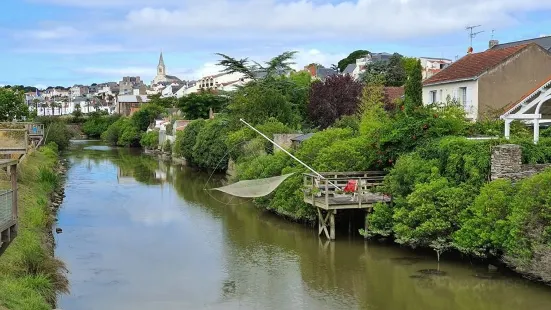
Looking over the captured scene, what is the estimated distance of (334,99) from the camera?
1829 inches

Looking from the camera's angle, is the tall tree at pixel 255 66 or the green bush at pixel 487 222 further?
the tall tree at pixel 255 66

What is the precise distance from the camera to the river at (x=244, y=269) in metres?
17.1

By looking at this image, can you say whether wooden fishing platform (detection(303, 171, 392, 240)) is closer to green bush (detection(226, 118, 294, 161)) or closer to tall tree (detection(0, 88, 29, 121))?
green bush (detection(226, 118, 294, 161))

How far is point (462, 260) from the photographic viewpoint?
67.2 feet

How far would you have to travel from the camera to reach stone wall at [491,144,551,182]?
1895 centimetres

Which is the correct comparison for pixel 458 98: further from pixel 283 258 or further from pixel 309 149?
pixel 283 258

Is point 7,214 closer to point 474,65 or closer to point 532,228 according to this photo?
point 532,228

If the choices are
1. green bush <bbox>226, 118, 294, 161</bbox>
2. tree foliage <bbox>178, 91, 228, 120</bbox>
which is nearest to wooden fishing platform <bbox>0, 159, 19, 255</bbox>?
→ green bush <bbox>226, 118, 294, 161</bbox>

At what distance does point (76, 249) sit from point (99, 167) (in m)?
37.0

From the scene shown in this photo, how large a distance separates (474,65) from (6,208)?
997 inches

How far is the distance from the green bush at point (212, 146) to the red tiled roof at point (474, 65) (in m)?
19.3

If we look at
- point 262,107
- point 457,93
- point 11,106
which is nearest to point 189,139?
point 262,107

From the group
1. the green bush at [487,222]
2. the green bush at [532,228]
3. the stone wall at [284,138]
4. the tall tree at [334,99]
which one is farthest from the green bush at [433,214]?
the tall tree at [334,99]

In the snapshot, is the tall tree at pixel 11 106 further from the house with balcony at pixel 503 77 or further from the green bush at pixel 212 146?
the house with balcony at pixel 503 77
